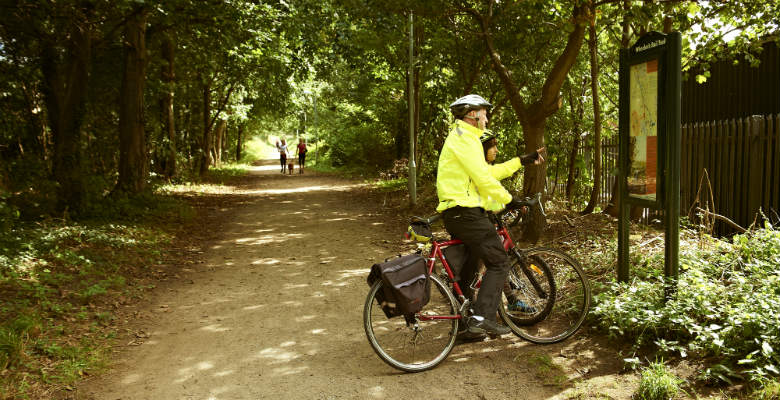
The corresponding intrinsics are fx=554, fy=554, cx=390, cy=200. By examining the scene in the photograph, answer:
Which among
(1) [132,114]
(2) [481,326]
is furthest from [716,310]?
(1) [132,114]

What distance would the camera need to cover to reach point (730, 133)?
8.61 meters

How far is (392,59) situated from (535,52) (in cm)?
422

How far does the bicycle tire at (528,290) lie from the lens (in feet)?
16.1

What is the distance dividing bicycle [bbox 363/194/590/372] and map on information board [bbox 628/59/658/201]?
1058mm

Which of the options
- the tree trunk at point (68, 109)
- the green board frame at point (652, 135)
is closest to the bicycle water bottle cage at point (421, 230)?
the green board frame at point (652, 135)

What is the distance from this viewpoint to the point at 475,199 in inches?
177

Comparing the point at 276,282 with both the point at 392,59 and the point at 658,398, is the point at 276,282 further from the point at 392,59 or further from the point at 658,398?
the point at 392,59

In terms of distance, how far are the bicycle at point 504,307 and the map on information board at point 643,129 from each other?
1.06m

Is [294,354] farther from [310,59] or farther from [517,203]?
[310,59]

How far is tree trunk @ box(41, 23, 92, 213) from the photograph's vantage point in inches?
425

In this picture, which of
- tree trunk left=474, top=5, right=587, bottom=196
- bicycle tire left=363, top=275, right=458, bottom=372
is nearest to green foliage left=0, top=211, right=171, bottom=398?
bicycle tire left=363, top=275, right=458, bottom=372

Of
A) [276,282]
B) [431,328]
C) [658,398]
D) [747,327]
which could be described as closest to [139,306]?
[276,282]

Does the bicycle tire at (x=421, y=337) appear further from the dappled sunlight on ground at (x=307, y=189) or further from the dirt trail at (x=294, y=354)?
the dappled sunlight on ground at (x=307, y=189)

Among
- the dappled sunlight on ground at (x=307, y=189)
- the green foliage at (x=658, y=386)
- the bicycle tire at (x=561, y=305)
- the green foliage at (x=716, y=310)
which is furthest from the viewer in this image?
the dappled sunlight on ground at (x=307, y=189)
